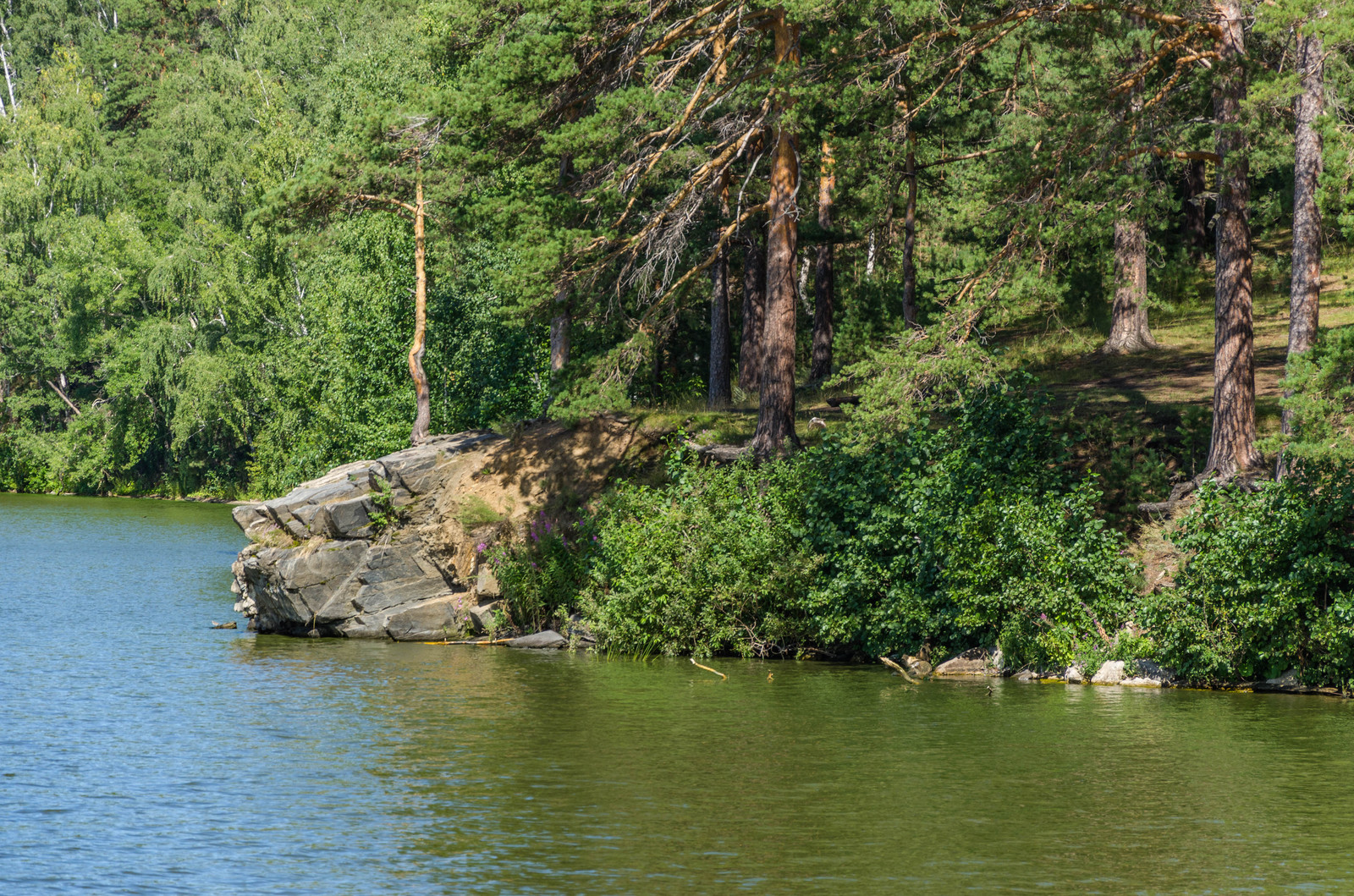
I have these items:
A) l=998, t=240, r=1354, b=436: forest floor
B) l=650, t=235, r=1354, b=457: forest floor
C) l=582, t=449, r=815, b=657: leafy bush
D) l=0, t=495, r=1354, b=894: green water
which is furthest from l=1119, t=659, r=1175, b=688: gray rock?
l=582, t=449, r=815, b=657: leafy bush

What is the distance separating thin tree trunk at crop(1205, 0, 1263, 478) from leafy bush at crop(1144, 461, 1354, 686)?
162 centimetres

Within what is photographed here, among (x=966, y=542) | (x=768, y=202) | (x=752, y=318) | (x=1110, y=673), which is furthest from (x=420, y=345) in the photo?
(x=1110, y=673)

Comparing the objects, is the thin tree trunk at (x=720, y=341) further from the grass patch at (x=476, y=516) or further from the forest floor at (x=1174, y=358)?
the grass patch at (x=476, y=516)

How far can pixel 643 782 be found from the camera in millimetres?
14766

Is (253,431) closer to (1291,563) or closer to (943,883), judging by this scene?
(1291,563)

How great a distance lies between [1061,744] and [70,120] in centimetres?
7832

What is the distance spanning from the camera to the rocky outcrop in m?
27.9

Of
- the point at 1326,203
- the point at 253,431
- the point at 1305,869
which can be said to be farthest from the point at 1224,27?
the point at 253,431

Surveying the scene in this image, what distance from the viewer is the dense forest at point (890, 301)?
20734 mm

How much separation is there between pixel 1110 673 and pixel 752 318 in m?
15.3

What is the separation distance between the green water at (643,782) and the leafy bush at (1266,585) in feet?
2.70

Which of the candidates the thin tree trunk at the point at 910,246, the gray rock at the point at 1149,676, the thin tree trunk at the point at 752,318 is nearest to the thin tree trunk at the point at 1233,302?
the gray rock at the point at 1149,676

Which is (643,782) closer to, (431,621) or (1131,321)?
(431,621)

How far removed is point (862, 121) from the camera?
27.4 metres
